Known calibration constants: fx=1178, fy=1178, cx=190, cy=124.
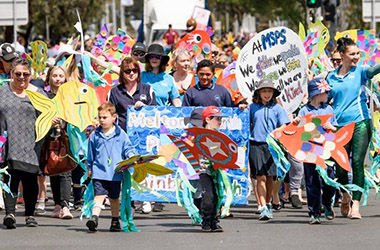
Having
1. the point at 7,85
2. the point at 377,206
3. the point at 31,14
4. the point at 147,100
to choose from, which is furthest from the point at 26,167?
the point at 31,14

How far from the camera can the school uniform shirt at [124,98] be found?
12.4m

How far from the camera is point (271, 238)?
10.5 meters

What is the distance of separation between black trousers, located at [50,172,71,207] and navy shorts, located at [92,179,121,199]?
4.55 ft

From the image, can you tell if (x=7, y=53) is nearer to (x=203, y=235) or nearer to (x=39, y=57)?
(x=39, y=57)

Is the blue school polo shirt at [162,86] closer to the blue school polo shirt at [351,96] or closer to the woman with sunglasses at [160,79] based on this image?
the woman with sunglasses at [160,79]

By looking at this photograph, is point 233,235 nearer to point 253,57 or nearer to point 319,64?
point 253,57

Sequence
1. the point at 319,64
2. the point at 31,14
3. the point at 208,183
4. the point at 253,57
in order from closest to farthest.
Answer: the point at 208,183
the point at 253,57
the point at 319,64
the point at 31,14

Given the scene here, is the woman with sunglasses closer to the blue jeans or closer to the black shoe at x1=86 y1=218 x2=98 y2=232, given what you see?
the blue jeans

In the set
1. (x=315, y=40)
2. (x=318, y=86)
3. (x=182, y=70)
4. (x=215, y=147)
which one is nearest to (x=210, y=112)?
(x=215, y=147)

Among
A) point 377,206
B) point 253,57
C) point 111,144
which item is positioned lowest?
point 377,206

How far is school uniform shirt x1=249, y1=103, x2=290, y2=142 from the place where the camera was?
40.1 ft

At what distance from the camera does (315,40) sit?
48.8 ft

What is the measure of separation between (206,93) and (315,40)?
107 inches

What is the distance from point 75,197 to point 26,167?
1.81 m
